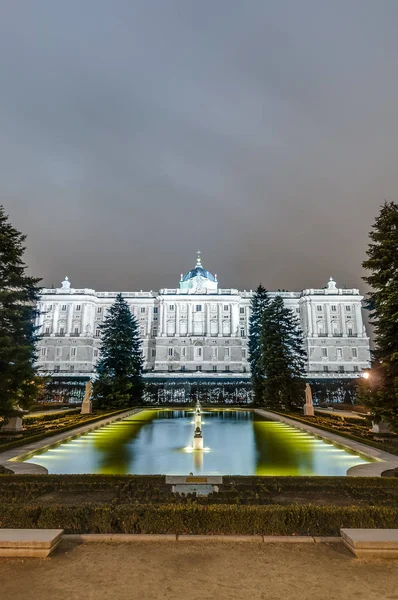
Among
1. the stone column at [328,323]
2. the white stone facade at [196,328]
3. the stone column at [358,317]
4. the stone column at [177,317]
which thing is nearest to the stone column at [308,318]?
the white stone facade at [196,328]

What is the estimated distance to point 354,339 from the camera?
98438 mm

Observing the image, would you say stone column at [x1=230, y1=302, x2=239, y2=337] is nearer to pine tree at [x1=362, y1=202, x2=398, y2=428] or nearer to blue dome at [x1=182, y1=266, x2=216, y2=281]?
blue dome at [x1=182, y1=266, x2=216, y2=281]

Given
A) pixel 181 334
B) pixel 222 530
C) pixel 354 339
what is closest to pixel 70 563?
pixel 222 530

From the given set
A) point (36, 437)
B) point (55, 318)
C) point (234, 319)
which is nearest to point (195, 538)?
point (36, 437)

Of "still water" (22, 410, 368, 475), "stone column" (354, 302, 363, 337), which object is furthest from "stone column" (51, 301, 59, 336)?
"still water" (22, 410, 368, 475)

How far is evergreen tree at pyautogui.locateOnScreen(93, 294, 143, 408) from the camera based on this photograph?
115ft

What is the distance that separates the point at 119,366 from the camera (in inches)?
1453

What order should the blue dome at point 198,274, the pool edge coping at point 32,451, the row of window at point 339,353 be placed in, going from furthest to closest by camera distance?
the blue dome at point 198,274 → the row of window at point 339,353 → the pool edge coping at point 32,451

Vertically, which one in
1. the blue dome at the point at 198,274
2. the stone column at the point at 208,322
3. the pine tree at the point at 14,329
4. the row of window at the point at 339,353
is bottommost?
the pine tree at the point at 14,329

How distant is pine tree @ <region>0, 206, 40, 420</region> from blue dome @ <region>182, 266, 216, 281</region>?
91318 millimetres

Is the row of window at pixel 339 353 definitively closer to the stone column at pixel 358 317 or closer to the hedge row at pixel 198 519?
the stone column at pixel 358 317

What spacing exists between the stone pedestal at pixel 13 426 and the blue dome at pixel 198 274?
90621 mm

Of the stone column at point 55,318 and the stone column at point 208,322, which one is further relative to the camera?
the stone column at point 55,318

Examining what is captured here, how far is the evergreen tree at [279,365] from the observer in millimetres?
35531
